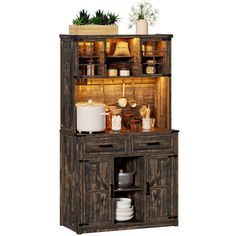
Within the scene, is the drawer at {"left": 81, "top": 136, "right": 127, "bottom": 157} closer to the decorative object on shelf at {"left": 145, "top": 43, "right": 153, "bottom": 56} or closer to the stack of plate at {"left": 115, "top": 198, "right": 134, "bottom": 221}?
the stack of plate at {"left": 115, "top": 198, "right": 134, "bottom": 221}

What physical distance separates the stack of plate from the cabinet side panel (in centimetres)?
51

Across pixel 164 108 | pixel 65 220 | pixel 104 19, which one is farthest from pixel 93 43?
pixel 65 220

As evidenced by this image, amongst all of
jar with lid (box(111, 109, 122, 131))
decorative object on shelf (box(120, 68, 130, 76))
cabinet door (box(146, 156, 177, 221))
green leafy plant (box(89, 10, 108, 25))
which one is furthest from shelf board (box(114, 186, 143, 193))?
green leafy plant (box(89, 10, 108, 25))

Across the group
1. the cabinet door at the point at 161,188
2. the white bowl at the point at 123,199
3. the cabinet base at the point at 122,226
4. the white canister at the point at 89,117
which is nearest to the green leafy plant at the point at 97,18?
the white canister at the point at 89,117

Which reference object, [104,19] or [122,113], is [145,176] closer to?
[122,113]

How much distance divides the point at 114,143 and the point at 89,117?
1.26ft

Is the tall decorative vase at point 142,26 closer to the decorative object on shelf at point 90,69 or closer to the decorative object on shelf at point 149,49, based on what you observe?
the decorative object on shelf at point 149,49

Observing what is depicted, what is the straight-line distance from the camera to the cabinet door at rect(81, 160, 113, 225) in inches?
490

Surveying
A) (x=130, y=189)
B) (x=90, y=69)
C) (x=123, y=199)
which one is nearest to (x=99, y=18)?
(x=90, y=69)

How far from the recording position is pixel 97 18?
41.8 ft

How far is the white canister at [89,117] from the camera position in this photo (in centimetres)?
1252

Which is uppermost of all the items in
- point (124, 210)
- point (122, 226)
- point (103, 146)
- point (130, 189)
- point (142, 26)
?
point (142, 26)

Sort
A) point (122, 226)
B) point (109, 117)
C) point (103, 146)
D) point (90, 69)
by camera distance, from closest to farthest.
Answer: point (103, 146) < point (90, 69) < point (122, 226) < point (109, 117)

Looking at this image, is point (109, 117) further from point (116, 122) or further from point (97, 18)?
point (97, 18)
